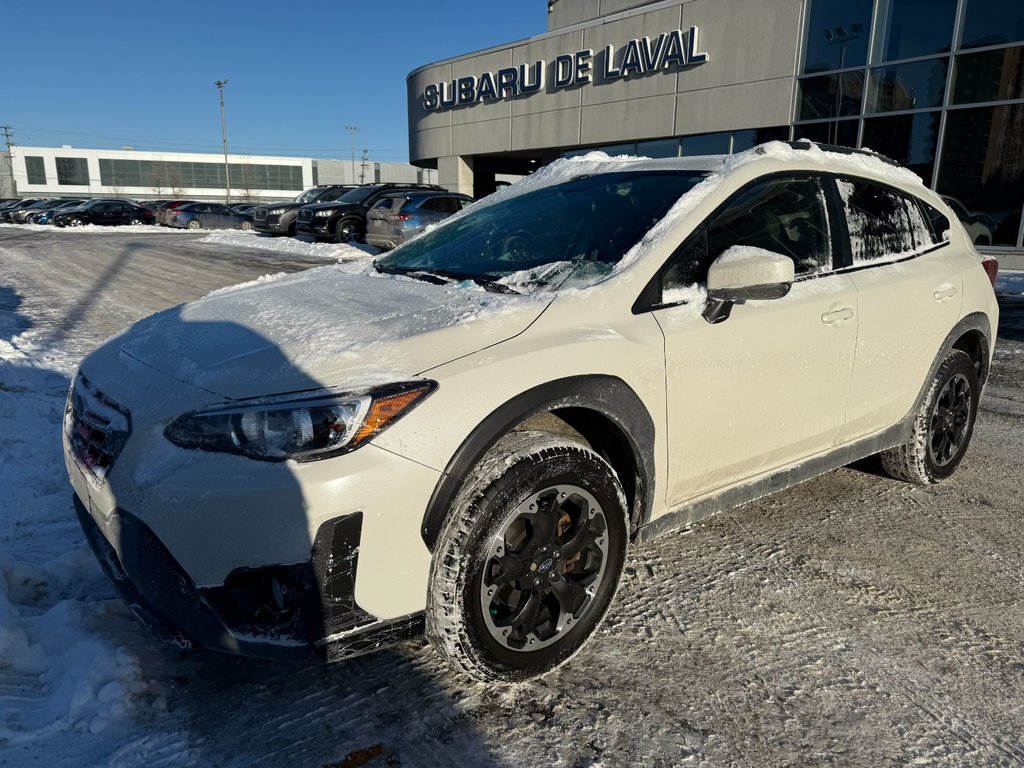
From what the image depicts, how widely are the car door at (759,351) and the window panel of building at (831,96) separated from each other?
16143 millimetres

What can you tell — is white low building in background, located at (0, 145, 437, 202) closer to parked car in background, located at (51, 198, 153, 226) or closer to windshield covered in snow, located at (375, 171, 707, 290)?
parked car in background, located at (51, 198, 153, 226)

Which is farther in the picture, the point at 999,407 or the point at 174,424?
the point at 999,407

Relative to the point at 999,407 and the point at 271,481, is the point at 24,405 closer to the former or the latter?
the point at 271,481

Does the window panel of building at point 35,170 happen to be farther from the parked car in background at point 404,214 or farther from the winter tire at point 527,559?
the winter tire at point 527,559

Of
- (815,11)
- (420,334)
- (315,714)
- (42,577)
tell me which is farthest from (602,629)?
(815,11)

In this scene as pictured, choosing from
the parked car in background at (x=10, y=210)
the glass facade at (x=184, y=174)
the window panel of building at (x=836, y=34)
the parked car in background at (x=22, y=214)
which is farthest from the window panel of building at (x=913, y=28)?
the glass facade at (x=184, y=174)

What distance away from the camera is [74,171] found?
91438 mm

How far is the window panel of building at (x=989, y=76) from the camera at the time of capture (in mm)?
14578

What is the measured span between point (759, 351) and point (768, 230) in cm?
58

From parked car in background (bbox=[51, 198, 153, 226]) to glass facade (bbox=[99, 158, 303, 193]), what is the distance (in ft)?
187

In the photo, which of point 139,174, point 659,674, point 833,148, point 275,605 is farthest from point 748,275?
point 139,174

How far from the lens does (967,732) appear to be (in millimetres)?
2199

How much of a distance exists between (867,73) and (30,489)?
18.3 m

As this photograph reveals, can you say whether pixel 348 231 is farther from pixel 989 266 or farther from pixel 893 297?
pixel 893 297
